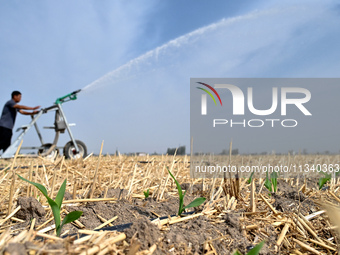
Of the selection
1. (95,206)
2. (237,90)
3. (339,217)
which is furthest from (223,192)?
(237,90)

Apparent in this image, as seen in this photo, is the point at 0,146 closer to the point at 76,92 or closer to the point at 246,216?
the point at 76,92

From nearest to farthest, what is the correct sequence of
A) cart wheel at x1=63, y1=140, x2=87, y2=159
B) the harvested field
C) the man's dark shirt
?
the harvested field
the man's dark shirt
cart wheel at x1=63, y1=140, x2=87, y2=159

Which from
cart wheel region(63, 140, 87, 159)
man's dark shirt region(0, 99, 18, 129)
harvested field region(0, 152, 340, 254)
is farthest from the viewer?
cart wheel region(63, 140, 87, 159)

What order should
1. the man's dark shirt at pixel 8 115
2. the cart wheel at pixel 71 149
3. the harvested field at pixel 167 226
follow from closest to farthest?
the harvested field at pixel 167 226
the man's dark shirt at pixel 8 115
the cart wheel at pixel 71 149

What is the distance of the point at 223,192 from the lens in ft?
5.60

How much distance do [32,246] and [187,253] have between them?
19.4 inches

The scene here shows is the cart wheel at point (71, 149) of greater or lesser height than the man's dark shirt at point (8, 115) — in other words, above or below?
below

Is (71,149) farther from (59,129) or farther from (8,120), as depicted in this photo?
(8,120)

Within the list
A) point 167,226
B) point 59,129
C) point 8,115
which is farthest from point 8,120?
point 167,226

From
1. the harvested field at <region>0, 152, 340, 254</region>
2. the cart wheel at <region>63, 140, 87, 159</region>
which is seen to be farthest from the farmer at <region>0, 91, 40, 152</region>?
the harvested field at <region>0, 152, 340, 254</region>

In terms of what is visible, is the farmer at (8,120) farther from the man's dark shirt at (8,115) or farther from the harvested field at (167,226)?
the harvested field at (167,226)

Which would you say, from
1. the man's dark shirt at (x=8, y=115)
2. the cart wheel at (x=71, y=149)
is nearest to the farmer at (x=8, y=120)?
the man's dark shirt at (x=8, y=115)

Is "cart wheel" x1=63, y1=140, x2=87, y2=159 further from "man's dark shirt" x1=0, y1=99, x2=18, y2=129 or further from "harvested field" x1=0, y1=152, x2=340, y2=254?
"harvested field" x1=0, y1=152, x2=340, y2=254

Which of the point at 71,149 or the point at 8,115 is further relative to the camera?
the point at 71,149
